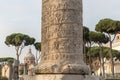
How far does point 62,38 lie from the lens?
16.8 ft

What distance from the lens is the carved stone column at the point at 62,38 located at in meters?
5.02

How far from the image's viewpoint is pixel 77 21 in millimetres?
5270

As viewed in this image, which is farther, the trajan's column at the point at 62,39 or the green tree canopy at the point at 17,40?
the green tree canopy at the point at 17,40

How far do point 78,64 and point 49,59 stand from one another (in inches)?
21.1

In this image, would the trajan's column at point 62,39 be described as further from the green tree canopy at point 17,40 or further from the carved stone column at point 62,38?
the green tree canopy at point 17,40

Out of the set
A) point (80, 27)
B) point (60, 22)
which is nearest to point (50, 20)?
point (60, 22)

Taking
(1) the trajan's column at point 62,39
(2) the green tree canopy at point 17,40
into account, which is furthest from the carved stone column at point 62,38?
(2) the green tree canopy at point 17,40

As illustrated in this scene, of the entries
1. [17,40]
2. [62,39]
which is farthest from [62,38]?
[17,40]

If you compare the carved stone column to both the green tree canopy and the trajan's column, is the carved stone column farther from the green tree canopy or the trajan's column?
the green tree canopy

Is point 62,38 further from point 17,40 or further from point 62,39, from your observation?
point 17,40

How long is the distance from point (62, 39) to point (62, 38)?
2cm

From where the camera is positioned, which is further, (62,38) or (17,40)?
(17,40)

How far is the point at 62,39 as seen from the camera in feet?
16.8

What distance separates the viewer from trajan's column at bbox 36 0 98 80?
16.4 ft
